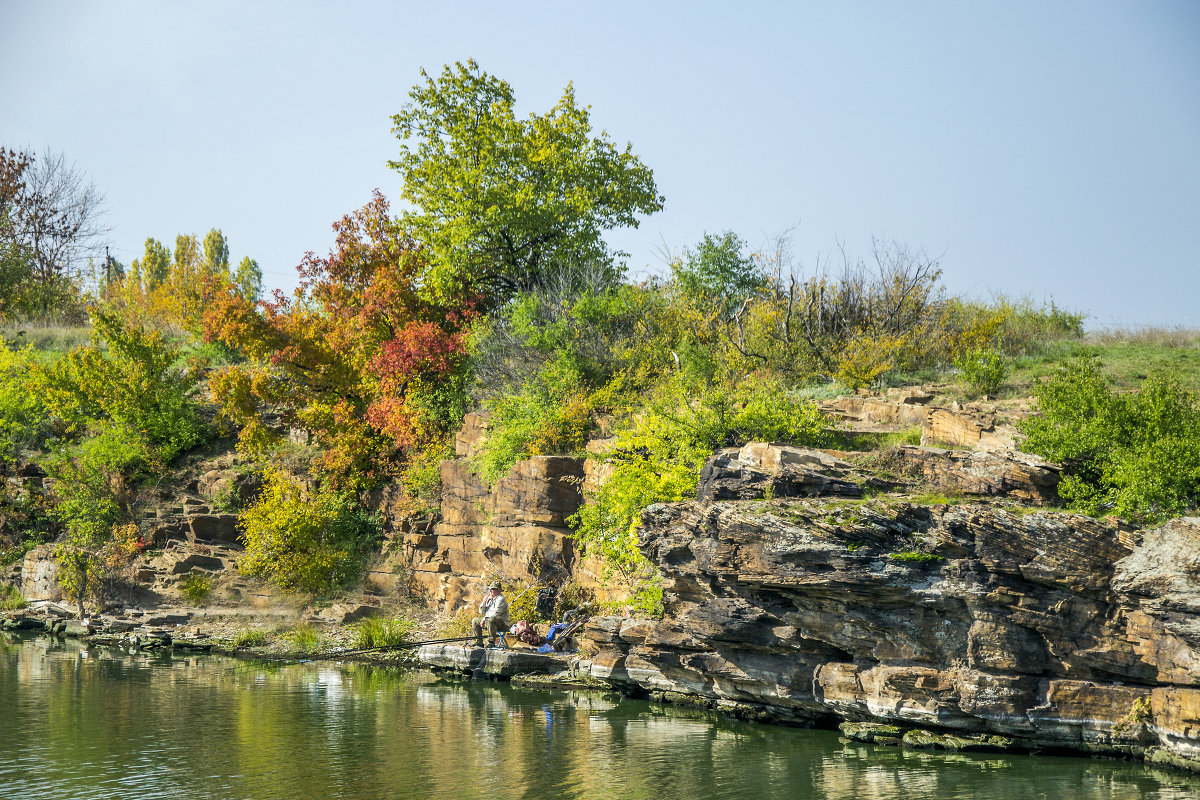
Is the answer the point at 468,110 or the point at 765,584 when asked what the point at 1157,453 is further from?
the point at 468,110

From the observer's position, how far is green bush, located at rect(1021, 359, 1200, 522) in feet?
51.3

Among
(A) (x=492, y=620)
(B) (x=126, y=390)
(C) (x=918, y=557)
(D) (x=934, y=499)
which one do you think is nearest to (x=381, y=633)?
(A) (x=492, y=620)

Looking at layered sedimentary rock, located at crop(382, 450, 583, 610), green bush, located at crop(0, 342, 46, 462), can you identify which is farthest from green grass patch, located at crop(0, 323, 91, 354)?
layered sedimentary rock, located at crop(382, 450, 583, 610)

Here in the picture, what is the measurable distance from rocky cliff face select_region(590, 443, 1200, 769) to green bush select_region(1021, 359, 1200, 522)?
87 centimetres

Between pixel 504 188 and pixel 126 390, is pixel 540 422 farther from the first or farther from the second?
pixel 126 390

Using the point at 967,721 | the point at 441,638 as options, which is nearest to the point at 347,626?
the point at 441,638

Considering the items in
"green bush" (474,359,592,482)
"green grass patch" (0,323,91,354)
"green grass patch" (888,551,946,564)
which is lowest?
"green grass patch" (888,551,946,564)

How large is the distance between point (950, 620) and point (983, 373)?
323 inches

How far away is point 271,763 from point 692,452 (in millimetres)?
10634

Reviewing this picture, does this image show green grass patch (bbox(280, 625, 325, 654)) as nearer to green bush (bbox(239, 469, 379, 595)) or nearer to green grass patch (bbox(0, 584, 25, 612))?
green bush (bbox(239, 469, 379, 595))

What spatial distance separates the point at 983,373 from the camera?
22.8 metres

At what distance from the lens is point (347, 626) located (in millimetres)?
29594

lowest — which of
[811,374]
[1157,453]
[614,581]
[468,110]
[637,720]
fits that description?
[637,720]

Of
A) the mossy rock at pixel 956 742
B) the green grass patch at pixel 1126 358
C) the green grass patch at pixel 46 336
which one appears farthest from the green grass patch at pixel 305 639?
the green grass patch at pixel 46 336
